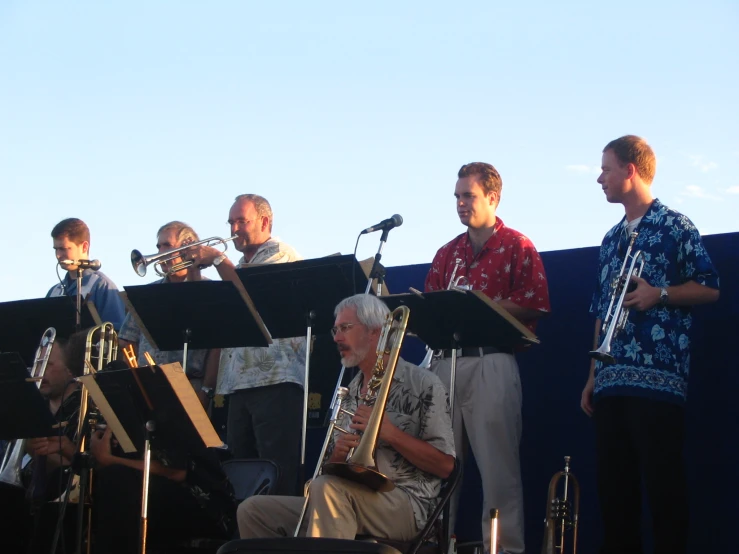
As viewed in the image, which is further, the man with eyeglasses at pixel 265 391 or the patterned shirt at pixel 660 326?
the man with eyeglasses at pixel 265 391

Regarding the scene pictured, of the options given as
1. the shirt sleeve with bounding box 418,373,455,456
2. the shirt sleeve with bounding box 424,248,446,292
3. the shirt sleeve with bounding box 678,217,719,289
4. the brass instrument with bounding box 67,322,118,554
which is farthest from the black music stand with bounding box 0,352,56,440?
the shirt sleeve with bounding box 678,217,719,289

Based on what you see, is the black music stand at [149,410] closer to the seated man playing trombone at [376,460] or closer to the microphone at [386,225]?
the seated man playing trombone at [376,460]

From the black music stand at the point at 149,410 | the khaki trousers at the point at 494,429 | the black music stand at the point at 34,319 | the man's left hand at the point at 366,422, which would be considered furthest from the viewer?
the black music stand at the point at 34,319

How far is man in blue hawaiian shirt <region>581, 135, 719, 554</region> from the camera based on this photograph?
478cm

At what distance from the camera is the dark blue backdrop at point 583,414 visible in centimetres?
554

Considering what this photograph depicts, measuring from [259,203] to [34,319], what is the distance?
163cm

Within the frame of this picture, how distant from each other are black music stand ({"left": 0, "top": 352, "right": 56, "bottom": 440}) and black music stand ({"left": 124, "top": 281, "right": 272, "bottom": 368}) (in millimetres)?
925

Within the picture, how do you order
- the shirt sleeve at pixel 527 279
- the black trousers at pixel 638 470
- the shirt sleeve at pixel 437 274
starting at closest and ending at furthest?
the black trousers at pixel 638 470 < the shirt sleeve at pixel 527 279 < the shirt sleeve at pixel 437 274

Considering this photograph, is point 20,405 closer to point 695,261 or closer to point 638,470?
point 638,470

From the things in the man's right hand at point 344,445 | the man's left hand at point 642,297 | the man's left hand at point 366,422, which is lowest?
the man's right hand at point 344,445

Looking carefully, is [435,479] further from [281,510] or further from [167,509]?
[167,509]

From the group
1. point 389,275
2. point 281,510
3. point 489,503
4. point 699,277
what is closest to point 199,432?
point 281,510

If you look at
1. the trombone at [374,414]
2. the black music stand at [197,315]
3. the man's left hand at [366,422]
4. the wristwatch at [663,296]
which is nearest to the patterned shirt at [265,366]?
the black music stand at [197,315]

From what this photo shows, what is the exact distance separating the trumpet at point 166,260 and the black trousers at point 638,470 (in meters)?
2.97
